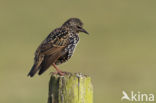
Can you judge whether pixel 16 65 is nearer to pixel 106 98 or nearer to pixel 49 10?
pixel 106 98

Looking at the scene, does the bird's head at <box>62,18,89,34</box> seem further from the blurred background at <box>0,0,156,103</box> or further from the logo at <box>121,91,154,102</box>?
the blurred background at <box>0,0,156,103</box>

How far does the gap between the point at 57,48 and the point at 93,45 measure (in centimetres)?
1416

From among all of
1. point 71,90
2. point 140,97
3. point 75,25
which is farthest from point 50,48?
point 140,97

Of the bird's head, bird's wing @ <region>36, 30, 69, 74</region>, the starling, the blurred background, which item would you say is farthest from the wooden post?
the blurred background

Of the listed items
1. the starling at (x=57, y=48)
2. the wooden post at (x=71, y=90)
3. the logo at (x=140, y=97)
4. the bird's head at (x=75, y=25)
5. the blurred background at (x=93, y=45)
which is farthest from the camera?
the blurred background at (x=93, y=45)

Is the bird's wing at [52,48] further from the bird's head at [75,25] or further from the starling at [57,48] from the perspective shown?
the bird's head at [75,25]

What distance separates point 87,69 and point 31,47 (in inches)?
158

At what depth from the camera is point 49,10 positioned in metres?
34.9

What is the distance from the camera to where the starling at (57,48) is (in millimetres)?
9430

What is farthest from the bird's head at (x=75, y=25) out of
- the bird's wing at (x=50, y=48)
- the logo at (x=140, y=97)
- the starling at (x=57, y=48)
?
the logo at (x=140, y=97)

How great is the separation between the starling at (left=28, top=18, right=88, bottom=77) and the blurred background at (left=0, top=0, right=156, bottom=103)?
507 centimetres

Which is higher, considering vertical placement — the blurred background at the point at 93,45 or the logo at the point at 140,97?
the blurred background at the point at 93,45

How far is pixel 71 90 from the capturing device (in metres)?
7.69

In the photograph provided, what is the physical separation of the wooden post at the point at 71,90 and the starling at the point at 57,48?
142cm
